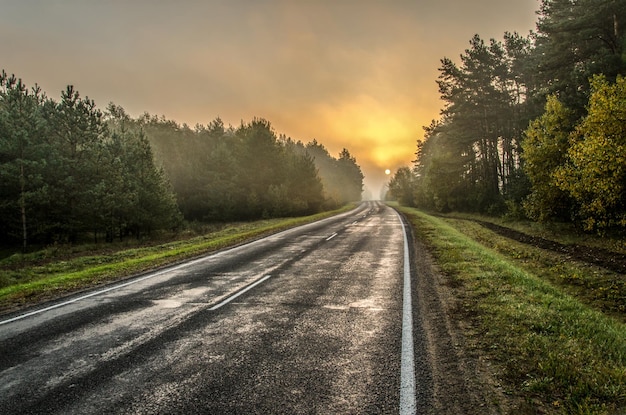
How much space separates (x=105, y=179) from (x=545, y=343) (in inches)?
1152

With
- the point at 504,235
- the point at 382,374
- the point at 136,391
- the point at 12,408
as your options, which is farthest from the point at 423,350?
the point at 504,235

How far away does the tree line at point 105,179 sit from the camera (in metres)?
22.2

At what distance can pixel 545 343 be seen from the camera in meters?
4.64

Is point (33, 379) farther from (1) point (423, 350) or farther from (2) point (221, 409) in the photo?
(1) point (423, 350)

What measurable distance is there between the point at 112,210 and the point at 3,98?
1013cm

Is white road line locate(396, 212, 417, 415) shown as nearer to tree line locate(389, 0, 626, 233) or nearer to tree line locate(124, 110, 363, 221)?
tree line locate(389, 0, 626, 233)

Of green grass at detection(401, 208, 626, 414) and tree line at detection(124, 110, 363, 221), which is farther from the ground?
tree line at detection(124, 110, 363, 221)

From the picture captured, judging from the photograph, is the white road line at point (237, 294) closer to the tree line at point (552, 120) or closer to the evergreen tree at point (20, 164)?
the tree line at point (552, 120)

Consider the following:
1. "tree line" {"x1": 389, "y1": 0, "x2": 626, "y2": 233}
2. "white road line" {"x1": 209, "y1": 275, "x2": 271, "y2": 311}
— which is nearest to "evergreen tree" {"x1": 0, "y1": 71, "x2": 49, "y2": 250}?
"white road line" {"x1": 209, "y1": 275, "x2": 271, "y2": 311}

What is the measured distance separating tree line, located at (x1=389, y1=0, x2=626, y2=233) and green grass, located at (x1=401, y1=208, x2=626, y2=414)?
9.78 m

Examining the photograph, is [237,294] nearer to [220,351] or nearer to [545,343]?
[220,351]

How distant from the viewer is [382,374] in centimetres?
393

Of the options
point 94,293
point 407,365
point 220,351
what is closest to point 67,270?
point 94,293

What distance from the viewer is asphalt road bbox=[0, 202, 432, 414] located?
137 inches
